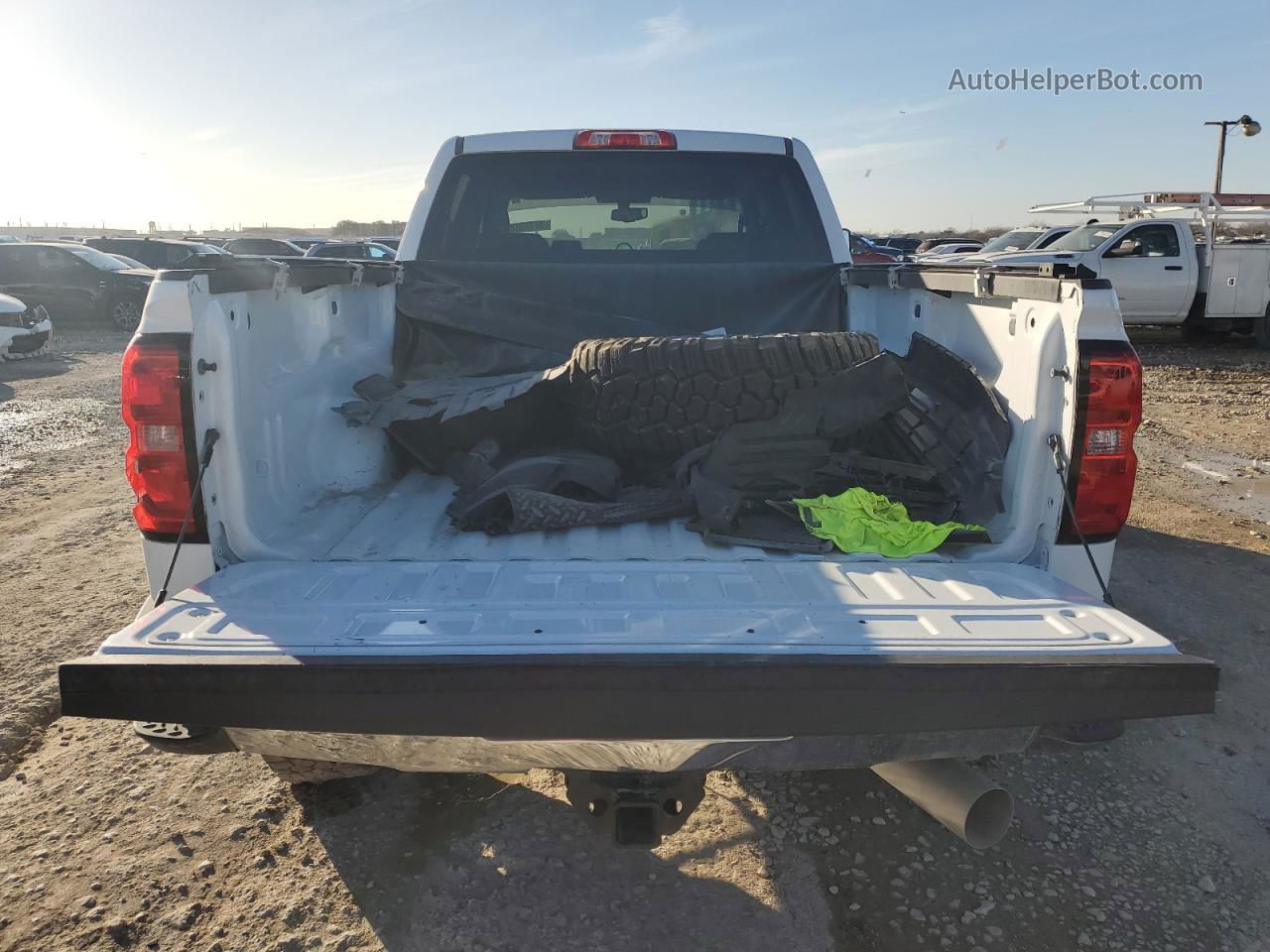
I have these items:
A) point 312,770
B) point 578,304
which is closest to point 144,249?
point 578,304

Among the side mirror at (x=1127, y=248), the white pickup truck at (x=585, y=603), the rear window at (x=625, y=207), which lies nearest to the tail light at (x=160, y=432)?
the white pickup truck at (x=585, y=603)

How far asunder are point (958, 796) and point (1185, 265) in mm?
16596

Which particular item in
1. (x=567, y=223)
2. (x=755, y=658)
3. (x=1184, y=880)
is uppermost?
(x=567, y=223)

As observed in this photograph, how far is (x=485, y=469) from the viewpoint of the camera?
122 inches

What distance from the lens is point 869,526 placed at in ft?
8.75

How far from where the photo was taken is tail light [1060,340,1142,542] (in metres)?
2.34

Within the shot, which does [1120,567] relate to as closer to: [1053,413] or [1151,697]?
[1053,413]

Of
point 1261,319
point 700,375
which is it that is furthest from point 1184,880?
point 1261,319

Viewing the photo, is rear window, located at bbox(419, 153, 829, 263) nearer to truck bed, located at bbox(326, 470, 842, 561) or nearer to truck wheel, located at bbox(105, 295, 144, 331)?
truck bed, located at bbox(326, 470, 842, 561)

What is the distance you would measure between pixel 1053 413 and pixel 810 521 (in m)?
0.73

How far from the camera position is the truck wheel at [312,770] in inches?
101

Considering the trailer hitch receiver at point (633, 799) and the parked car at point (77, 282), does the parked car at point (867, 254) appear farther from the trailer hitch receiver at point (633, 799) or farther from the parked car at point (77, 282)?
the parked car at point (77, 282)

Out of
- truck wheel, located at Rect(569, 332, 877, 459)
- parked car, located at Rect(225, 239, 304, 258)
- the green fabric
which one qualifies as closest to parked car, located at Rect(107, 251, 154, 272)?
parked car, located at Rect(225, 239, 304, 258)

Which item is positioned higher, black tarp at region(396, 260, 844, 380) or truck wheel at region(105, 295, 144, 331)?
black tarp at region(396, 260, 844, 380)
